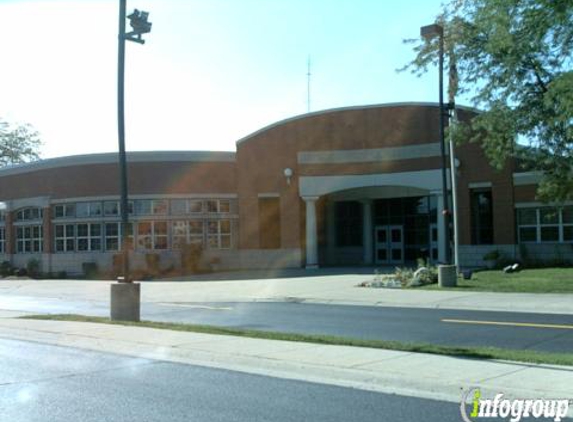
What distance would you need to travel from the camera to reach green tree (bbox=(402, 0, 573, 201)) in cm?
1847

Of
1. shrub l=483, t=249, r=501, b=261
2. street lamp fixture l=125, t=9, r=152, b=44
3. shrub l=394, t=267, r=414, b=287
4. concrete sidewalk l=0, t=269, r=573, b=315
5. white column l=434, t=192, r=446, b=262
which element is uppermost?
street lamp fixture l=125, t=9, r=152, b=44

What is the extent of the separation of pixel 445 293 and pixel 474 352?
11.5 meters

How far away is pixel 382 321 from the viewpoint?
14945 mm

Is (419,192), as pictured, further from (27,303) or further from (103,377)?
(103,377)

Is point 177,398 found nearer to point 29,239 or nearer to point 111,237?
point 111,237

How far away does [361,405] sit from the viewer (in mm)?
7211

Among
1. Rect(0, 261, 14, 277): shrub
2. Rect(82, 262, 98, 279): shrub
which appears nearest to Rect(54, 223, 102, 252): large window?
Rect(82, 262, 98, 279): shrub

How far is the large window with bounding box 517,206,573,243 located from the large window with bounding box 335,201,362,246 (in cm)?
1063

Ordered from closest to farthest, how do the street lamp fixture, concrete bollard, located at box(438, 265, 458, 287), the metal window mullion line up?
1. the street lamp fixture
2. concrete bollard, located at box(438, 265, 458, 287)
3. the metal window mullion

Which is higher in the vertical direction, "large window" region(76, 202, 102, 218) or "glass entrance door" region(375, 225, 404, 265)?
"large window" region(76, 202, 102, 218)

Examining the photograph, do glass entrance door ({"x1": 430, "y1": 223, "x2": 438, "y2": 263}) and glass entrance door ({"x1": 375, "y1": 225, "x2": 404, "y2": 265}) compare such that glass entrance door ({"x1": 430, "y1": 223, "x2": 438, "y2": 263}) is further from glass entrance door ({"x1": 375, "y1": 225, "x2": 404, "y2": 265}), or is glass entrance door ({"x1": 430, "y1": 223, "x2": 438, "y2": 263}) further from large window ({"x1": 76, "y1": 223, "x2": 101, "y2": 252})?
large window ({"x1": 76, "y1": 223, "x2": 101, "y2": 252})

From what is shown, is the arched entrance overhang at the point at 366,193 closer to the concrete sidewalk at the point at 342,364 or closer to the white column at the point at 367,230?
the white column at the point at 367,230

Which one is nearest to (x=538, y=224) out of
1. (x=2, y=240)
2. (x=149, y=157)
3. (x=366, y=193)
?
(x=366, y=193)

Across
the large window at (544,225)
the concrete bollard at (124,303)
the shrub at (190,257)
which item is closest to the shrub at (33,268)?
the shrub at (190,257)
